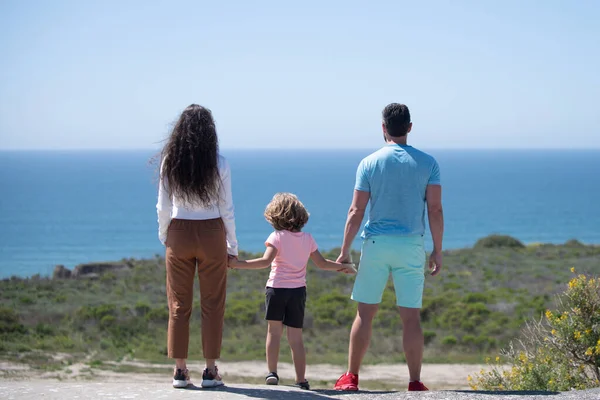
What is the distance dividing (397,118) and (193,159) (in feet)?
5.15

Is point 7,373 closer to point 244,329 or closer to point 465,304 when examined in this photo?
point 244,329

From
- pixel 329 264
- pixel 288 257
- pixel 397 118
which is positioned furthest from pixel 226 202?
pixel 397 118

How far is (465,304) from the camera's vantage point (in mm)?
22984

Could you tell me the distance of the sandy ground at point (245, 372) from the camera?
14.6 meters

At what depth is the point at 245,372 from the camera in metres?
16.4

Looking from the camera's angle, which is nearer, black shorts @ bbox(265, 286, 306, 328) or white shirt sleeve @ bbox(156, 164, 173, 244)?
white shirt sleeve @ bbox(156, 164, 173, 244)

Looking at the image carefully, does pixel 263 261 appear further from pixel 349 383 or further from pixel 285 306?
pixel 349 383

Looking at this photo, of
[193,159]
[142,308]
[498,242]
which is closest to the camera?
[193,159]

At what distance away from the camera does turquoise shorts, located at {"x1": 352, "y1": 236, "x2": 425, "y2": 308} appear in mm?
5379

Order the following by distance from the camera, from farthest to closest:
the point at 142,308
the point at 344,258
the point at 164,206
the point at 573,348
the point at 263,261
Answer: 1. the point at 142,308
2. the point at 573,348
3. the point at 344,258
4. the point at 263,261
5. the point at 164,206

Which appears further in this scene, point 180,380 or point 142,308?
point 142,308

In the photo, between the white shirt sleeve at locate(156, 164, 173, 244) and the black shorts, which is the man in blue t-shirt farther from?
the white shirt sleeve at locate(156, 164, 173, 244)

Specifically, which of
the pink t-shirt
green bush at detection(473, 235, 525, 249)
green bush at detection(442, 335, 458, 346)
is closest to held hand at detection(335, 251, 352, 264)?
the pink t-shirt

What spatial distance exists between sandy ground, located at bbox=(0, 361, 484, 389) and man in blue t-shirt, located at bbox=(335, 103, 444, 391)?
362 inches
